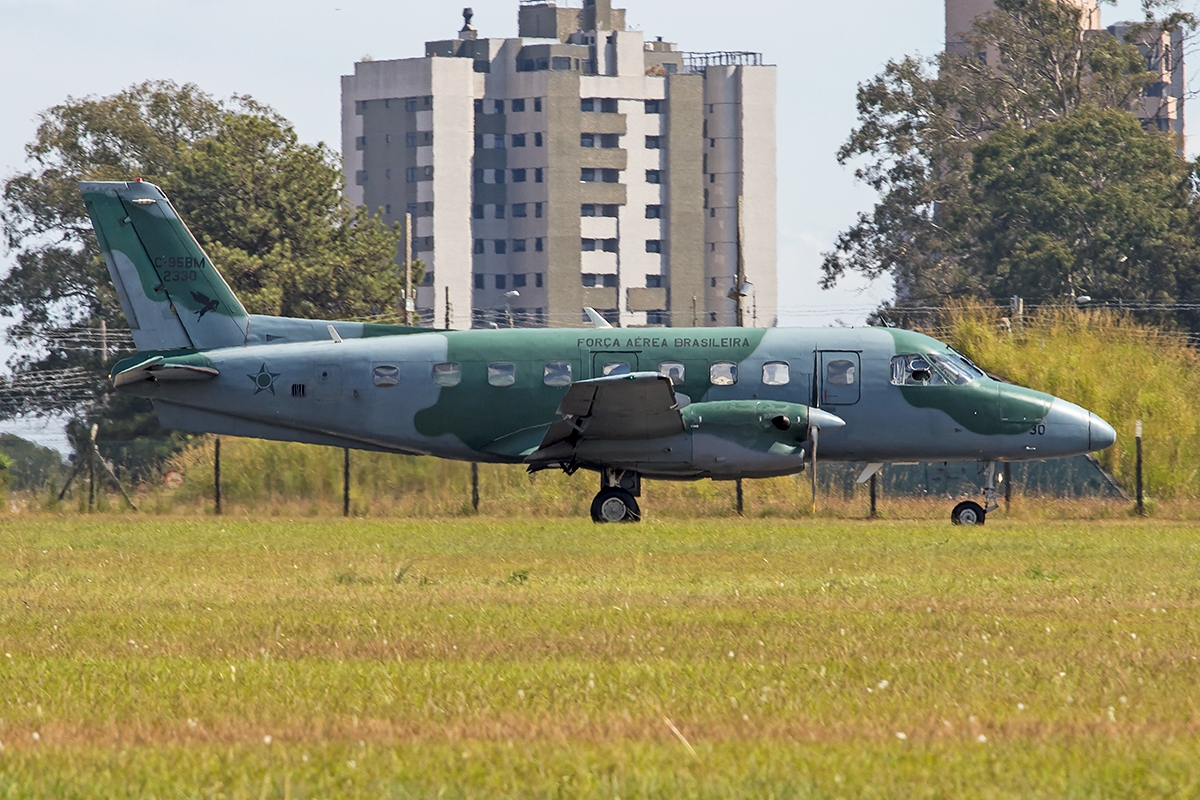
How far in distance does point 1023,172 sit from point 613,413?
49.3 m

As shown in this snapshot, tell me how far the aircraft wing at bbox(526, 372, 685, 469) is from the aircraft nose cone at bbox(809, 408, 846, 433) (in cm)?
214

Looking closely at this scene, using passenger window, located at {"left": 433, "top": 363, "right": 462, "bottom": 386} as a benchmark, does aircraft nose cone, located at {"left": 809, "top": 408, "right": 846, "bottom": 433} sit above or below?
below

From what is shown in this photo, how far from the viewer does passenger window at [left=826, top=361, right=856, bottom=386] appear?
89.3ft

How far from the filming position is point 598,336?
27641 millimetres

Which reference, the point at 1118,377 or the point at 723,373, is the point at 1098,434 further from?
the point at 1118,377

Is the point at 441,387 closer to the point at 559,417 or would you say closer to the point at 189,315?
the point at 559,417

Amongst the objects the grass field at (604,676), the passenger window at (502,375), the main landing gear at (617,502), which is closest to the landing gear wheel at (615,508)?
the main landing gear at (617,502)

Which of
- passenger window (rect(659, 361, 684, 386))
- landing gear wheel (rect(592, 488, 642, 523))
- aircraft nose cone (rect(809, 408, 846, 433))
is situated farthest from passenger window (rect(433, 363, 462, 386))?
aircraft nose cone (rect(809, 408, 846, 433))

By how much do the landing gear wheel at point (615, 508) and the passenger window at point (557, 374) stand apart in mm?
2080

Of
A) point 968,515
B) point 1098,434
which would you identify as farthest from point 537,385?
point 1098,434

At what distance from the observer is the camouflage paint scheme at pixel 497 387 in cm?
2723

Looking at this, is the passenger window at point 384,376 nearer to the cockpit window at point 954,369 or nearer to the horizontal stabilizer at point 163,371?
the horizontal stabilizer at point 163,371

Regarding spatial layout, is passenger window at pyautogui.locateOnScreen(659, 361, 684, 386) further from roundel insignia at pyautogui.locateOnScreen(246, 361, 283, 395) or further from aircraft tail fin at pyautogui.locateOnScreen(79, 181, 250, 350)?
aircraft tail fin at pyautogui.locateOnScreen(79, 181, 250, 350)

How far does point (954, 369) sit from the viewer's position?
27609mm
